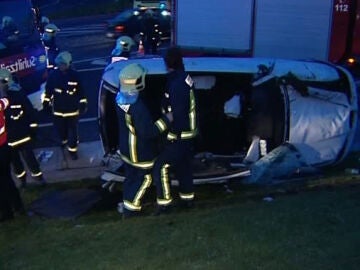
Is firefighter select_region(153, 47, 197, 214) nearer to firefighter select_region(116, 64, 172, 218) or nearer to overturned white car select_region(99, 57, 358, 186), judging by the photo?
firefighter select_region(116, 64, 172, 218)

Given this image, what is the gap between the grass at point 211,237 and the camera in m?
4.57

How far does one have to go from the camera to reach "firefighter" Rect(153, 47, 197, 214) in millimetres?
6016

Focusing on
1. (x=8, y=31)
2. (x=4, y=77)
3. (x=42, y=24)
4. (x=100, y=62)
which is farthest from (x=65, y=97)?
(x=100, y=62)

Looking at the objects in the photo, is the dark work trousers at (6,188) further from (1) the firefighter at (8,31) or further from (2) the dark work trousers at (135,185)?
(1) the firefighter at (8,31)

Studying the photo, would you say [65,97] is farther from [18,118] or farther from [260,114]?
[260,114]

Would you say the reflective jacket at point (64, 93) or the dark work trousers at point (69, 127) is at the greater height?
the reflective jacket at point (64, 93)

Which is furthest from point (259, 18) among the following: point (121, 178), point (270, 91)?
point (121, 178)

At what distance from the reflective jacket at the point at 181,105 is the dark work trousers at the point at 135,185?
0.48 metres

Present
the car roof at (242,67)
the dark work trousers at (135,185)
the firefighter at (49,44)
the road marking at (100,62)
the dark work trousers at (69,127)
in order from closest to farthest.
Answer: the dark work trousers at (135,185)
the car roof at (242,67)
the dark work trousers at (69,127)
the firefighter at (49,44)
the road marking at (100,62)

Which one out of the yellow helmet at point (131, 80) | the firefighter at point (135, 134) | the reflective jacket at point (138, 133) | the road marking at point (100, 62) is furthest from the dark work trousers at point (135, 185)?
the road marking at point (100, 62)

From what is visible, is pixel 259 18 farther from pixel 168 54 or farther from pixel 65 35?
pixel 65 35

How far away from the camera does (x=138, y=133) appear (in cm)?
584

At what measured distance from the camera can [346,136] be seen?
24.6 feet

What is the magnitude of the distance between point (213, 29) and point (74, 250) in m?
9.63
